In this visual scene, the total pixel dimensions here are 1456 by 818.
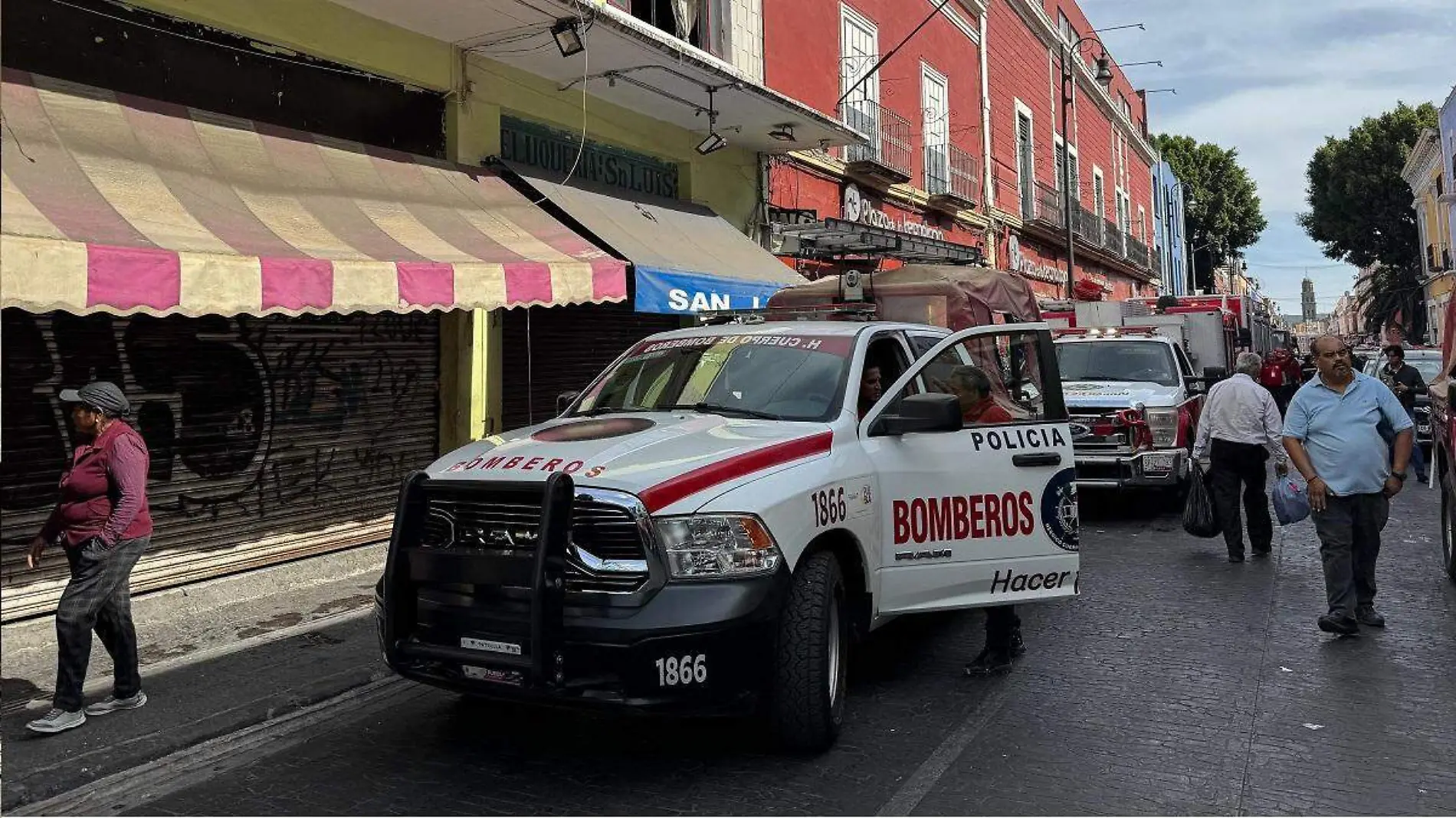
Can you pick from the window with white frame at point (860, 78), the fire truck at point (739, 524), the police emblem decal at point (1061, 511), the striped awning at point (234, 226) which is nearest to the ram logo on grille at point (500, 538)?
the fire truck at point (739, 524)

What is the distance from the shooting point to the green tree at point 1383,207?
51.5 metres

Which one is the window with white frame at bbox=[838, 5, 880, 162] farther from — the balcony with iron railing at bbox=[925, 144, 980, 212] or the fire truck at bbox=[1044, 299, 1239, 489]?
the fire truck at bbox=[1044, 299, 1239, 489]

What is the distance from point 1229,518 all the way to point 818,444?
18.7 feet

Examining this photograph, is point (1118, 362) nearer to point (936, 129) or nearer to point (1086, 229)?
point (936, 129)

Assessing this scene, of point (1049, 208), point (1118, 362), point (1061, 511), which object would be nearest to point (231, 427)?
point (1061, 511)

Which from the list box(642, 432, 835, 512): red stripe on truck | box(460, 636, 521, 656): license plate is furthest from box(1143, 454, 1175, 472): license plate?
box(460, 636, 521, 656): license plate

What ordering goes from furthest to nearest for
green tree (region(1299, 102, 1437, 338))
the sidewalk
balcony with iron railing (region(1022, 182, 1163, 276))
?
green tree (region(1299, 102, 1437, 338))
balcony with iron railing (region(1022, 182, 1163, 276))
the sidewalk

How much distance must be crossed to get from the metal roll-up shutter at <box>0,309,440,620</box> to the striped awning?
1.07 m

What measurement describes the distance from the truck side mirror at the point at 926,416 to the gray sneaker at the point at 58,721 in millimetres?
4073

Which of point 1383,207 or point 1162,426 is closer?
point 1162,426

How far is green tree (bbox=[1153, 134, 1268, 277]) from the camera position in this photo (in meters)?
70.2

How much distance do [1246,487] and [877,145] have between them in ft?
37.1

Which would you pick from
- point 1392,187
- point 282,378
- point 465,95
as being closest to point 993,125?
point 465,95

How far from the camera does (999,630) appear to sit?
5766 millimetres
